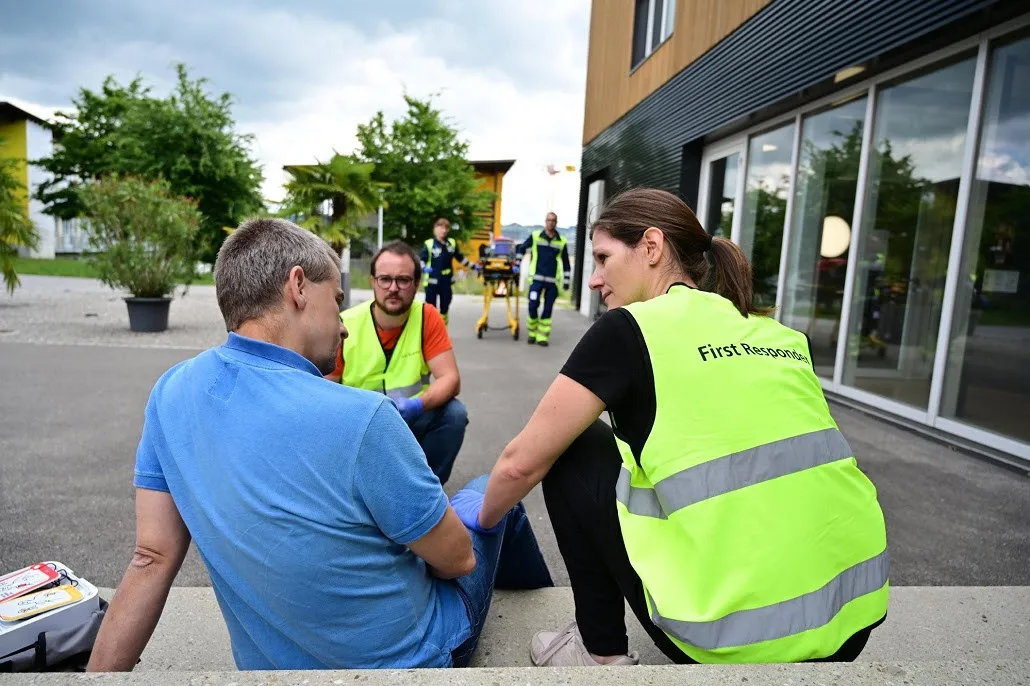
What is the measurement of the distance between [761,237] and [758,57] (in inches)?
85.0

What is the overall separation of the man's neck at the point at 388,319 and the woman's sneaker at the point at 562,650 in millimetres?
1899

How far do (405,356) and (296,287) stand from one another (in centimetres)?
213

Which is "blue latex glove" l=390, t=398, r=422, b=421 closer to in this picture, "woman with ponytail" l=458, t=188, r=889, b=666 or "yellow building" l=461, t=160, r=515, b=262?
"woman with ponytail" l=458, t=188, r=889, b=666

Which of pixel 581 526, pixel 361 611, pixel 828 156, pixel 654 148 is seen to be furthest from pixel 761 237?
pixel 361 611

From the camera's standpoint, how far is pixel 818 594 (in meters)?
1.30

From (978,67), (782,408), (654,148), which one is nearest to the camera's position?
(782,408)

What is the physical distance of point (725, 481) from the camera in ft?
4.20

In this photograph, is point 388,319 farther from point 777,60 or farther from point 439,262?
point 439,262

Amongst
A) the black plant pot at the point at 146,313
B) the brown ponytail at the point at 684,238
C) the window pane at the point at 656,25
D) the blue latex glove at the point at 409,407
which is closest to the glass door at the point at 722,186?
the window pane at the point at 656,25

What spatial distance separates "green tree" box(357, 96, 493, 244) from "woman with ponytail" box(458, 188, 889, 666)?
31.2m

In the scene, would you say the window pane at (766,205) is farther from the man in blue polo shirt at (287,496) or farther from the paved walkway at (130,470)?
the man in blue polo shirt at (287,496)

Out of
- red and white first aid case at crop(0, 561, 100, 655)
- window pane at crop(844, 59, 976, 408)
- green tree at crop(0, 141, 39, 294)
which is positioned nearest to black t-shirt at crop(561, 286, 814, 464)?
red and white first aid case at crop(0, 561, 100, 655)

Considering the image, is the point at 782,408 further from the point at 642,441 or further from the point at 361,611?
the point at 361,611

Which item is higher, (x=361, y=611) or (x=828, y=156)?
(x=828, y=156)
